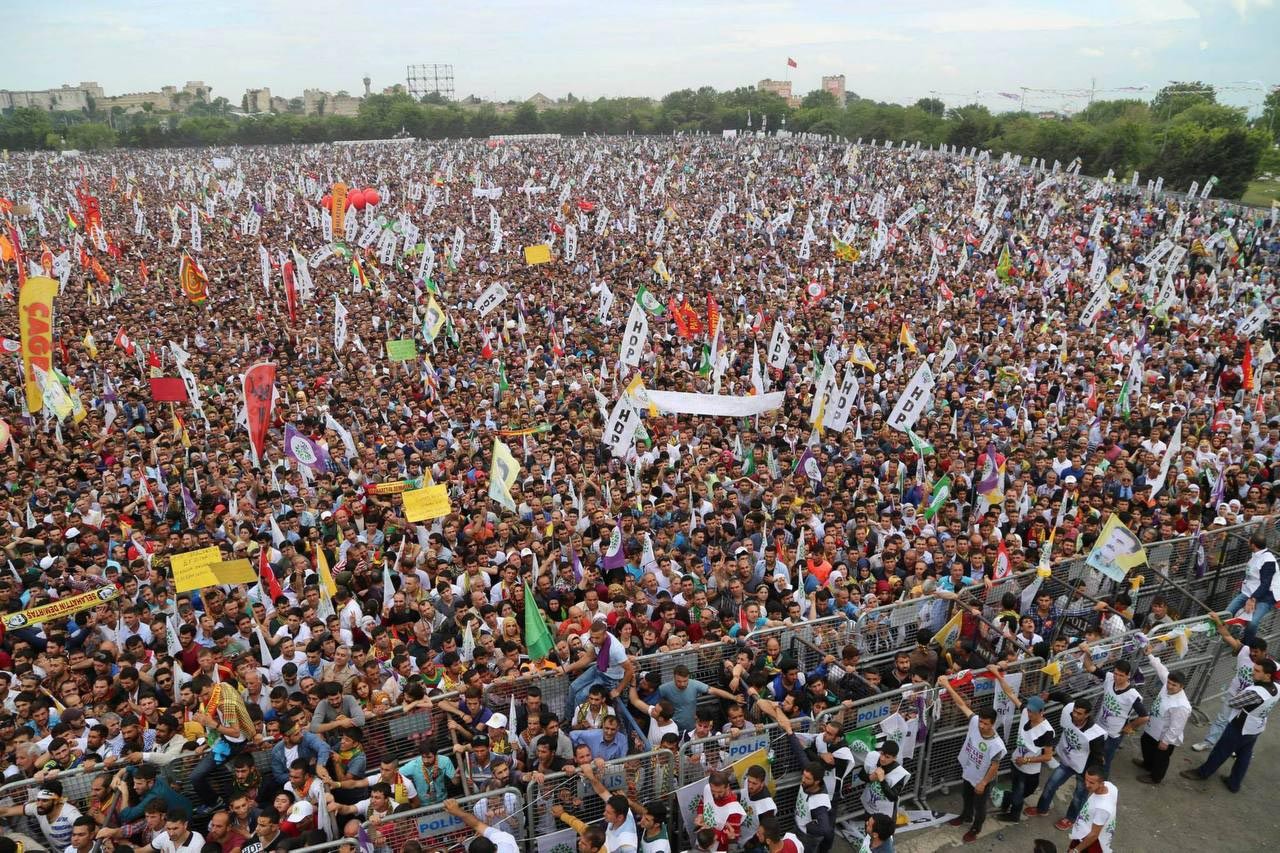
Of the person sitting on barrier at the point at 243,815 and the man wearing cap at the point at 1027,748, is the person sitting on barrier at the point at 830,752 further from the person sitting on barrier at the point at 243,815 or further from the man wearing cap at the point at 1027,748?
the person sitting on barrier at the point at 243,815

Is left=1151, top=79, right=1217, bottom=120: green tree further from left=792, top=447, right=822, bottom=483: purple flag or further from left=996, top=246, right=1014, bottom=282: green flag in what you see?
left=792, top=447, right=822, bottom=483: purple flag

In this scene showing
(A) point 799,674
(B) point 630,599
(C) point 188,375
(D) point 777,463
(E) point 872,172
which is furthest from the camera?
(E) point 872,172

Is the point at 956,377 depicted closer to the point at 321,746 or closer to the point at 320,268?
the point at 321,746

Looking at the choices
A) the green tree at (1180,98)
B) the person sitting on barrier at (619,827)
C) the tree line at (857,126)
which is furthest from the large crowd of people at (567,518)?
the green tree at (1180,98)

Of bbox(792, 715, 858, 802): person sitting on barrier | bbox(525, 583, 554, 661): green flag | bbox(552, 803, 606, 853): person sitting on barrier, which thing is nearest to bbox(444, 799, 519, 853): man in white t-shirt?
bbox(552, 803, 606, 853): person sitting on barrier

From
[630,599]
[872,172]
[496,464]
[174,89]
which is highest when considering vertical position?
[174,89]

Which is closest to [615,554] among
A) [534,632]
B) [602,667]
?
[534,632]

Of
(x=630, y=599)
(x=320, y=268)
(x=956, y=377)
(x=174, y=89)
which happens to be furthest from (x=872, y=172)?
(x=174, y=89)
